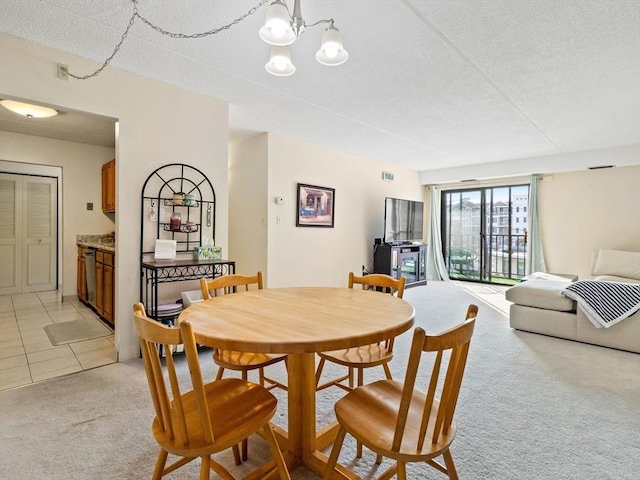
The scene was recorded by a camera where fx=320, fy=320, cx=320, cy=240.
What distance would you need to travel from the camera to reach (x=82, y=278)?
182 inches

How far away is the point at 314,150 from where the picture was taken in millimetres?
5016

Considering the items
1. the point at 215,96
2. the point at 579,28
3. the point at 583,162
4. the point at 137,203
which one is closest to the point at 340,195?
the point at 215,96

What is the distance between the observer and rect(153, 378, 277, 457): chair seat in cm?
104

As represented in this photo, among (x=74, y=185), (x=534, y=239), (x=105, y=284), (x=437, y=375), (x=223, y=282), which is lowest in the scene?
(x=105, y=284)

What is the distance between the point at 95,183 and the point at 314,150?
11.2ft

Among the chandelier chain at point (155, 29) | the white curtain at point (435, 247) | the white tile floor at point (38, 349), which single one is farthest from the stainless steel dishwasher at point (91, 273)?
the white curtain at point (435, 247)

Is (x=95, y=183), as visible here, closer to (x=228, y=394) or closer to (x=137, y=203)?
(x=137, y=203)

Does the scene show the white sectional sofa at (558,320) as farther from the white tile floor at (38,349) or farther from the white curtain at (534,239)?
the white tile floor at (38,349)

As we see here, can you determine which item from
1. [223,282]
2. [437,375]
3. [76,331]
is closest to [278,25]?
[223,282]

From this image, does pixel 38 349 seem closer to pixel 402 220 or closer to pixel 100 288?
pixel 100 288

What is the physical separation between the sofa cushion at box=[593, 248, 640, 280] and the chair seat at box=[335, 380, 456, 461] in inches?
206

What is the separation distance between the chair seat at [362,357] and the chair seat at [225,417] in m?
0.45

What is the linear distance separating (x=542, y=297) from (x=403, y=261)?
9.12 ft

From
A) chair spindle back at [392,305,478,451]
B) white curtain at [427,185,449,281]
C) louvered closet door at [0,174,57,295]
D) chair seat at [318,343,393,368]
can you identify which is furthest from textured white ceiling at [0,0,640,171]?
louvered closet door at [0,174,57,295]
